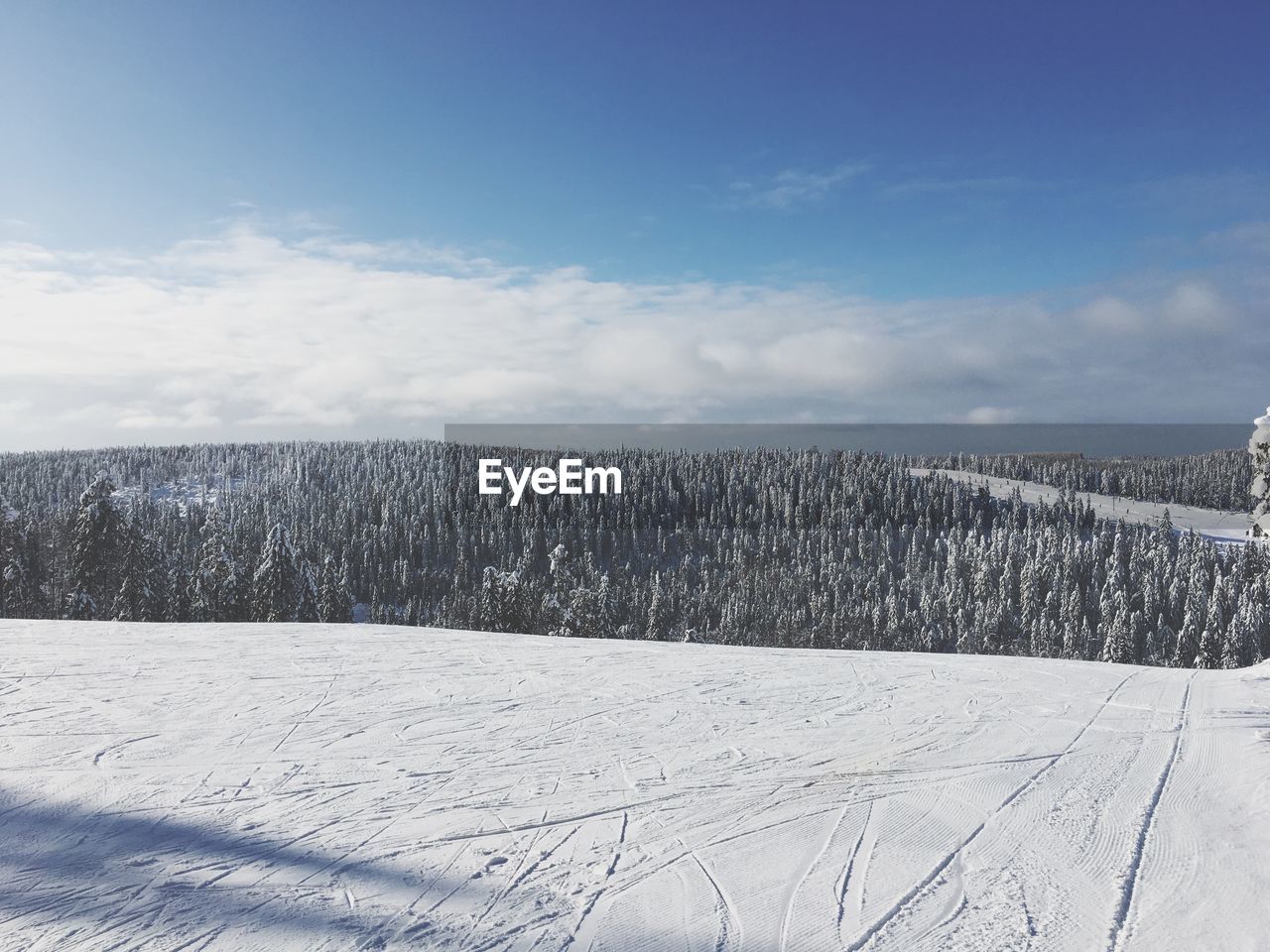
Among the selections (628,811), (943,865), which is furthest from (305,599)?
(943,865)

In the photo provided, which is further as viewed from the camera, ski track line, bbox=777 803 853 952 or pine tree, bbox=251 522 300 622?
pine tree, bbox=251 522 300 622

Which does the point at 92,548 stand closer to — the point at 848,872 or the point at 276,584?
the point at 276,584

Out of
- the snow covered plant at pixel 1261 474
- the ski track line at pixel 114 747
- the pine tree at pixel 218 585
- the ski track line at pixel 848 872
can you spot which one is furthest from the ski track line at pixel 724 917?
the pine tree at pixel 218 585

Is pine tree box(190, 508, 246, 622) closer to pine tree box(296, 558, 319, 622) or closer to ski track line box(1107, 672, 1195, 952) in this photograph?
pine tree box(296, 558, 319, 622)

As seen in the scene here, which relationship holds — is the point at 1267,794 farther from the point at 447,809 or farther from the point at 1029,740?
the point at 447,809

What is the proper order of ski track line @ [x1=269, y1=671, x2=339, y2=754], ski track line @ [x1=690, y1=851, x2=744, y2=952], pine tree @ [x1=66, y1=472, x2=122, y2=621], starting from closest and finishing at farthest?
ski track line @ [x1=690, y1=851, x2=744, y2=952], ski track line @ [x1=269, y1=671, x2=339, y2=754], pine tree @ [x1=66, y1=472, x2=122, y2=621]

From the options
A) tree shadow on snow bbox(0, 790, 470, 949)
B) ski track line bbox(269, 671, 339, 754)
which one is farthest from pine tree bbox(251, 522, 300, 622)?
tree shadow on snow bbox(0, 790, 470, 949)
